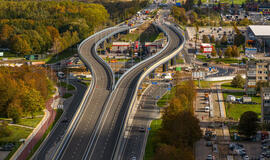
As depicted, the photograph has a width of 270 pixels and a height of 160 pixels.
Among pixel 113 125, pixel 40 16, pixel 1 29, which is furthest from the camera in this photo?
pixel 40 16

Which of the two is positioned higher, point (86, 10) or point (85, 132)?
point (86, 10)

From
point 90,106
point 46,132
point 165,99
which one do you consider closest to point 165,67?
point 165,99

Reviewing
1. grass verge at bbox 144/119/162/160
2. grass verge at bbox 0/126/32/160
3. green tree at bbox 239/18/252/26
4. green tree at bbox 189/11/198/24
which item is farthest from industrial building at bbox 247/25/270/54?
grass verge at bbox 0/126/32/160

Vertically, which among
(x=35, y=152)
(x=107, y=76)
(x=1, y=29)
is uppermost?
(x=1, y=29)

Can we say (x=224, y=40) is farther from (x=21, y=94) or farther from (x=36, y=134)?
(x=36, y=134)

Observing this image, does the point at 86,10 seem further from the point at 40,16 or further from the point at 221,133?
the point at 221,133

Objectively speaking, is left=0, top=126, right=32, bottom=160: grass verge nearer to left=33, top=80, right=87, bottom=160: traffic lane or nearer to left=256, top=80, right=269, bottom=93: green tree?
left=33, top=80, right=87, bottom=160: traffic lane

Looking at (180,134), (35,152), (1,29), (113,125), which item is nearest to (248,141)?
(180,134)
